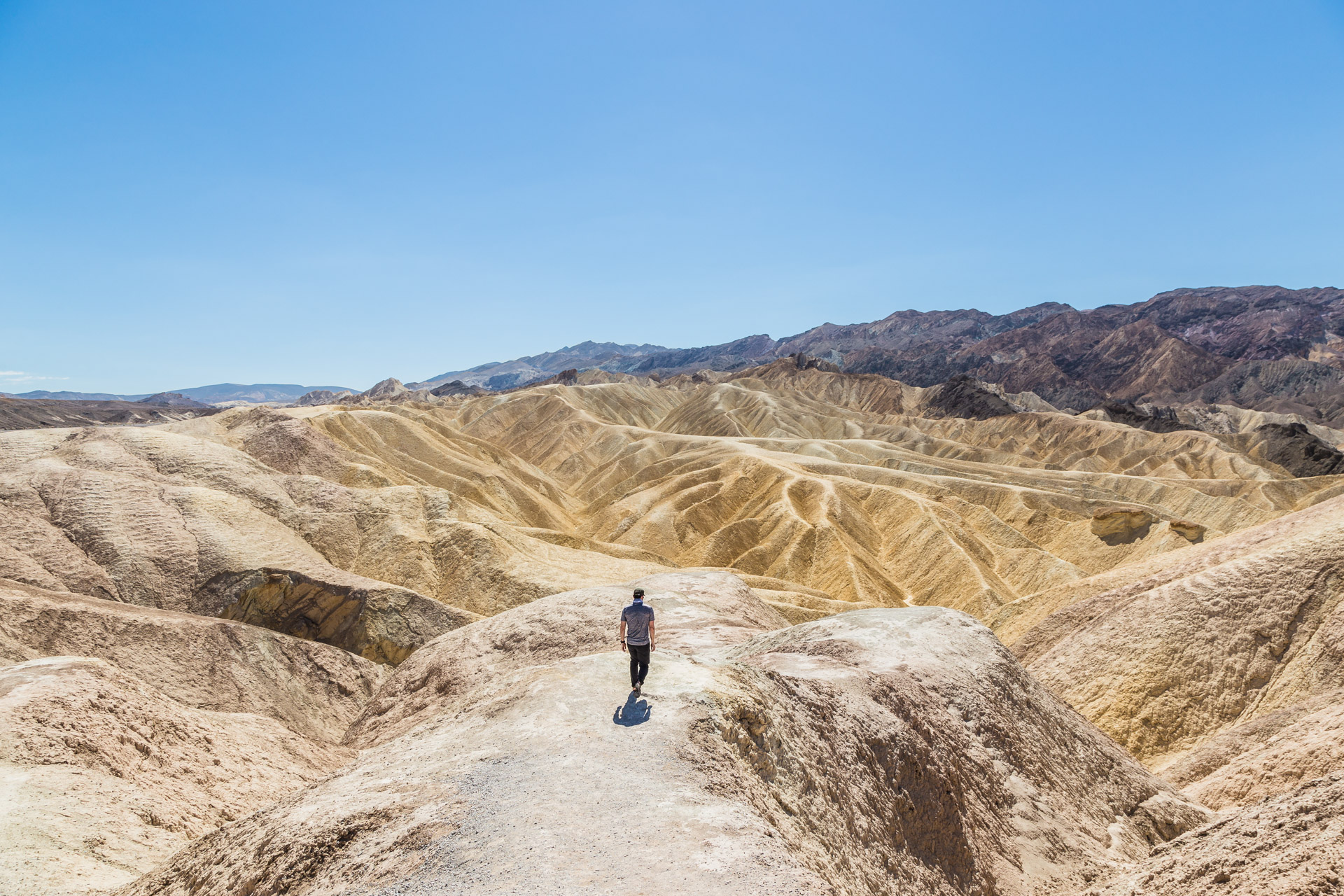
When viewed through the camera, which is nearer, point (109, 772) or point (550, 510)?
point (109, 772)

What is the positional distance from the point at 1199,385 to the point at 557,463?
15949 cm

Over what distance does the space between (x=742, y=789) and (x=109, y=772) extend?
12031 millimetres

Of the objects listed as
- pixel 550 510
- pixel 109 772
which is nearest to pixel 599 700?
pixel 109 772

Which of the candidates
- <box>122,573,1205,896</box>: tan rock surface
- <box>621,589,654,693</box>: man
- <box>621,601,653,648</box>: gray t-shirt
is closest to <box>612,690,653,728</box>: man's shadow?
<box>122,573,1205,896</box>: tan rock surface

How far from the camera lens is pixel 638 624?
369 inches

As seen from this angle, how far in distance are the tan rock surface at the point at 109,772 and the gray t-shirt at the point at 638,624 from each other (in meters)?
7.62

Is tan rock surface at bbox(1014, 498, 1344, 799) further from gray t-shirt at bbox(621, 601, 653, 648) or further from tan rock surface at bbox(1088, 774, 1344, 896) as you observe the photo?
gray t-shirt at bbox(621, 601, 653, 648)

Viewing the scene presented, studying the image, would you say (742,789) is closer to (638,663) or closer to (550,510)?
(638,663)

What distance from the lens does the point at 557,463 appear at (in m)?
97.1

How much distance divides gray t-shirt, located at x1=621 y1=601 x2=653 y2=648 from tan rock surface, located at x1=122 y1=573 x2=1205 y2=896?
0.86 meters

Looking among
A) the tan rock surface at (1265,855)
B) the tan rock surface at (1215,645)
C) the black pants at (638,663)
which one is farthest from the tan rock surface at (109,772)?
the tan rock surface at (1215,645)

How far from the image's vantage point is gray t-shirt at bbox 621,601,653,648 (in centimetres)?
936

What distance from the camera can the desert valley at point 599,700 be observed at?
24.5 feet

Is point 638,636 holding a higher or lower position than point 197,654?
higher
